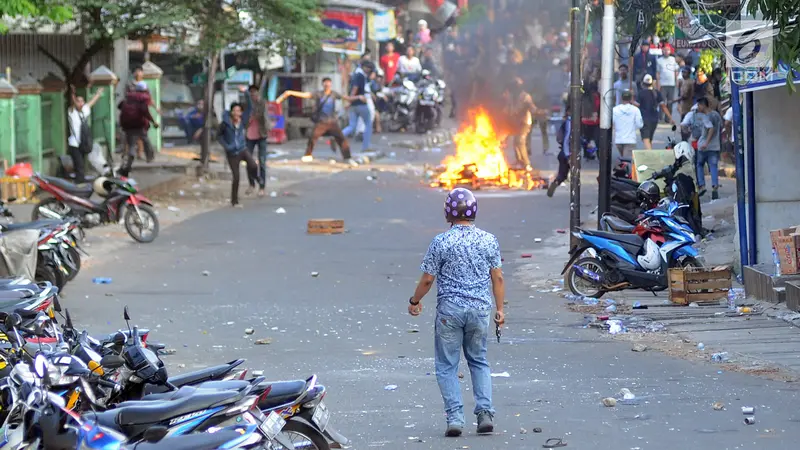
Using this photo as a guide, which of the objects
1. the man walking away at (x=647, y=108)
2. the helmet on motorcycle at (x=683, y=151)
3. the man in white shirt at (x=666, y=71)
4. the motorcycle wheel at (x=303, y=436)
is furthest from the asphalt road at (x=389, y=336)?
the man in white shirt at (x=666, y=71)

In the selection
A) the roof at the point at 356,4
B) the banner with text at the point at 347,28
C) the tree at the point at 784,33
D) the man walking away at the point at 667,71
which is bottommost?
the tree at the point at 784,33

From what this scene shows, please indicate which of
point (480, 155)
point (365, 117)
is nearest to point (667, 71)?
point (365, 117)

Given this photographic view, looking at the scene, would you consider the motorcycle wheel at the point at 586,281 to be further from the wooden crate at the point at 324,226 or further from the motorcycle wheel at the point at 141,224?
the motorcycle wheel at the point at 141,224

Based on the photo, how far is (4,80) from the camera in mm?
21953

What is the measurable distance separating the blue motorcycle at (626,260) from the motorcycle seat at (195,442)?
793 cm

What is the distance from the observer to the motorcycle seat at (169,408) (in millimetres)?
5859

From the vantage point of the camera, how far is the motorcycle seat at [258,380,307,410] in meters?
6.30

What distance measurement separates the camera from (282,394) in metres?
6.35

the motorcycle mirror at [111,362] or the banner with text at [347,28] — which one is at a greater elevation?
the banner with text at [347,28]

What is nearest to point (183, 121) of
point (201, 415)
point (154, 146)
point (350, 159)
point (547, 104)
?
point (154, 146)

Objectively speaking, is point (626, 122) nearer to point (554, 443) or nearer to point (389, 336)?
point (389, 336)

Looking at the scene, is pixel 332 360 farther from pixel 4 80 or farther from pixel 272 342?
pixel 4 80

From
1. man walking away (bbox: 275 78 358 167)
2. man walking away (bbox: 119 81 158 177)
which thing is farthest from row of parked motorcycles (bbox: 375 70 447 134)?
man walking away (bbox: 119 81 158 177)

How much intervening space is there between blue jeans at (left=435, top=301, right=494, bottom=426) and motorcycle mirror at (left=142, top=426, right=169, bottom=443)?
2498 mm
